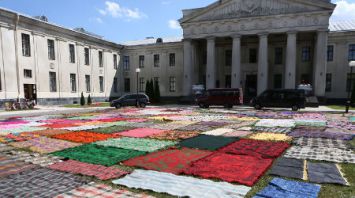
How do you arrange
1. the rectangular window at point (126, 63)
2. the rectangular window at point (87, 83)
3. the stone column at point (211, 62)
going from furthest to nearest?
1. the rectangular window at point (126, 63)
2. the rectangular window at point (87, 83)
3. the stone column at point (211, 62)

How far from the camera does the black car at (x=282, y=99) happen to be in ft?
84.9

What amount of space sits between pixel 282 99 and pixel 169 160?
2207cm

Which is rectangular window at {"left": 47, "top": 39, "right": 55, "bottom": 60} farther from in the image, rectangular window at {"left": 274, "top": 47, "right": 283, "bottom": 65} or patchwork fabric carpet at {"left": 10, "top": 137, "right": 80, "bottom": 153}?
rectangular window at {"left": 274, "top": 47, "right": 283, "bottom": 65}

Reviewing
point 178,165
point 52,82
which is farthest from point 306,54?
point 178,165

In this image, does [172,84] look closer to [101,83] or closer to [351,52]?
[101,83]

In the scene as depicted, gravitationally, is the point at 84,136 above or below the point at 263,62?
below

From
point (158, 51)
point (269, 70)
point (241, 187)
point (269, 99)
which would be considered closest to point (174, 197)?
→ point (241, 187)

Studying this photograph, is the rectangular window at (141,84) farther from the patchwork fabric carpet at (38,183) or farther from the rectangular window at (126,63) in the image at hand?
the patchwork fabric carpet at (38,183)

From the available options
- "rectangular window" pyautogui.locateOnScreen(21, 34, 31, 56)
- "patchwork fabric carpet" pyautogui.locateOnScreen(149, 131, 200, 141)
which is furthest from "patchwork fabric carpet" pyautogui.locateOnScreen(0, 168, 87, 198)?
"rectangular window" pyautogui.locateOnScreen(21, 34, 31, 56)

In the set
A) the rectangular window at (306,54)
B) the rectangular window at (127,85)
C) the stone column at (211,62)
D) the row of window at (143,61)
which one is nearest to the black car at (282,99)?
the stone column at (211,62)

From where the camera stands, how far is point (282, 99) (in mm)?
26531

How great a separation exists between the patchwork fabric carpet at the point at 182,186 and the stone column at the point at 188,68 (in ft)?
112

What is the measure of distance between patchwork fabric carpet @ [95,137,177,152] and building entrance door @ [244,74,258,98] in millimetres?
32557

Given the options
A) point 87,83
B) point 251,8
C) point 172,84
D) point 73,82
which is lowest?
point 172,84
